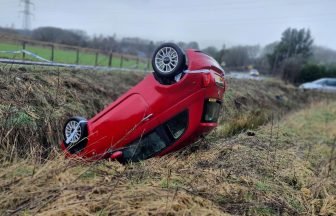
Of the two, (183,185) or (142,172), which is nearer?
(183,185)

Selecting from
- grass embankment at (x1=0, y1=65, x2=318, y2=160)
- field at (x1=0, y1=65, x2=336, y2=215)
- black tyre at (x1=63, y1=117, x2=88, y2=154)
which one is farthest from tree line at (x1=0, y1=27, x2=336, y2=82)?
black tyre at (x1=63, y1=117, x2=88, y2=154)

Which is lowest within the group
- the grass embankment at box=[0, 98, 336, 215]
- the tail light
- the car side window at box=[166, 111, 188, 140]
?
the grass embankment at box=[0, 98, 336, 215]

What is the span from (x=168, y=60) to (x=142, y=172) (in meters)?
1.89

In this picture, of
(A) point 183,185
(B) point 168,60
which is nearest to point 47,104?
(B) point 168,60

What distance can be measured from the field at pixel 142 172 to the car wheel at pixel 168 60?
49.0 inches

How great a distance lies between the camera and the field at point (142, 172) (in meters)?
3.63

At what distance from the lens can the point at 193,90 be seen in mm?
5828

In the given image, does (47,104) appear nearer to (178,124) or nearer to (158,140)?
(158,140)

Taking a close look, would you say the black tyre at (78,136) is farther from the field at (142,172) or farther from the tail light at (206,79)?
the tail light at (206,79)

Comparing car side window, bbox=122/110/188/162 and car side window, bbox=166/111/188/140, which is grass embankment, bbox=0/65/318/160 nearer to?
car side window, bbox=122/110/188/162

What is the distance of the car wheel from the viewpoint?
574 cm

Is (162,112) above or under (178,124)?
above

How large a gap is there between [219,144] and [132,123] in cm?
190

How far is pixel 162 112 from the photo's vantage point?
586 centimetres
